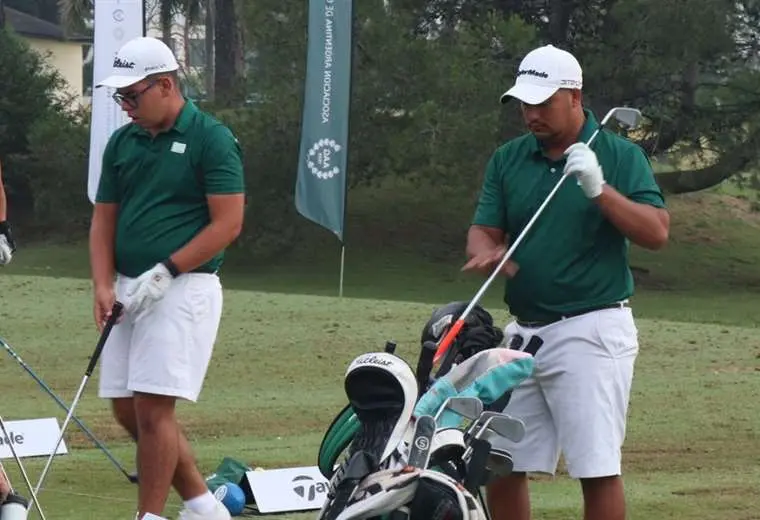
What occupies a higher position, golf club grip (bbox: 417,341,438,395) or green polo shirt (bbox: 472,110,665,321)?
green polo shirt (bbox: 472,110,665,321)

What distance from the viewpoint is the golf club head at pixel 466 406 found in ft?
15.8

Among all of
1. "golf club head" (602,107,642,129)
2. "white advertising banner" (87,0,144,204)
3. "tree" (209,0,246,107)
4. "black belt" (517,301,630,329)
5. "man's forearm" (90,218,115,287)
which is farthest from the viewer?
"tree" (209,0,246,107)

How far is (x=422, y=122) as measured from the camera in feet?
93.9

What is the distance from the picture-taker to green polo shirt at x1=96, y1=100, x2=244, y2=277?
6.20 metres

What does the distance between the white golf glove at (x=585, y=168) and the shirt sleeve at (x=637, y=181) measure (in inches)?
10.3

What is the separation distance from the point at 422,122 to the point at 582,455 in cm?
2341

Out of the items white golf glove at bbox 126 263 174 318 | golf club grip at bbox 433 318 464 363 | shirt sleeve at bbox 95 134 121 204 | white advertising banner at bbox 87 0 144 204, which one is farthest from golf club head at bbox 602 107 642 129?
white advertising banner at bbox 87 0 144 204

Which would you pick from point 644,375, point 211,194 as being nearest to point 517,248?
point 211,194

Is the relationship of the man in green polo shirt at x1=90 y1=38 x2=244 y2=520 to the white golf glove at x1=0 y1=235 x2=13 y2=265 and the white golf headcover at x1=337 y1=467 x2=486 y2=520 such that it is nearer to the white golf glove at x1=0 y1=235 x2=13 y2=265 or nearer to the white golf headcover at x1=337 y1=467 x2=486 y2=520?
the white golf glove at x1=0 y1=235 x2=13 y2=265

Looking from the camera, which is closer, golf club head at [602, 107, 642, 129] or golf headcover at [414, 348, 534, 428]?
golf headcover at [414, 348, 534, 428]

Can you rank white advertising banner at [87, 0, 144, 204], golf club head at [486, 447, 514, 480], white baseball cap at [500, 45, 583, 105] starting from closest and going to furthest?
golf club head at [486, 447, 514, 480] < white baseball cap at [500, 45, 583, 105] < white advertising banner at [87, 0, 144, 204]

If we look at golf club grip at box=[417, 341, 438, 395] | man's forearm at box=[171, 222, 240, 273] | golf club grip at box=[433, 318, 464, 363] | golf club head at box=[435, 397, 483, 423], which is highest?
man's forearm at box=[171, 222, 240, 273]

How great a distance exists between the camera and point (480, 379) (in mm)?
4953

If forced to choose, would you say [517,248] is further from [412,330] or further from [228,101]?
[228,101]
